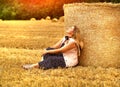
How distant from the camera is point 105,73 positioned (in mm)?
8406

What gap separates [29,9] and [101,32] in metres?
15.1

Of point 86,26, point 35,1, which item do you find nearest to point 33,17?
point 35,1

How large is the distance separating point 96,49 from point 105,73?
84 cm

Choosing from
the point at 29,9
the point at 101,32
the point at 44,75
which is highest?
the point at 101,32

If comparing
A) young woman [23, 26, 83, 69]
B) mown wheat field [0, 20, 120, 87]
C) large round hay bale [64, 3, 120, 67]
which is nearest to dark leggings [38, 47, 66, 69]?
young woman [23, 26, 83, 69]

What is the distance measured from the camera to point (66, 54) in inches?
353

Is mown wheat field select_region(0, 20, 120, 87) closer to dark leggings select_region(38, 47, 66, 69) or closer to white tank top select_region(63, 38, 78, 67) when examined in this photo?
white tank top select_region(63, 38, 78, 67)

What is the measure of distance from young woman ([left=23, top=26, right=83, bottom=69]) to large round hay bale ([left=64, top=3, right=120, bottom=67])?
0.55 feet

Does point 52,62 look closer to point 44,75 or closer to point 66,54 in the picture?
point 66,54

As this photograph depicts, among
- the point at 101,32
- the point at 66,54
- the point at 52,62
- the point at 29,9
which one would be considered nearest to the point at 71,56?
the point at 66,54

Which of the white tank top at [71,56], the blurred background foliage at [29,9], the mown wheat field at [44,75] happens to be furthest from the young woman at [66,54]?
the blurred background foliage at [29,9]

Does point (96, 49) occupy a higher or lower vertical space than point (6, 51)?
higher

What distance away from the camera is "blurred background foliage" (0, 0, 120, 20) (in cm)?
2394

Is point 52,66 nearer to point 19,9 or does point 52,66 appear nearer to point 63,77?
point 63,77
